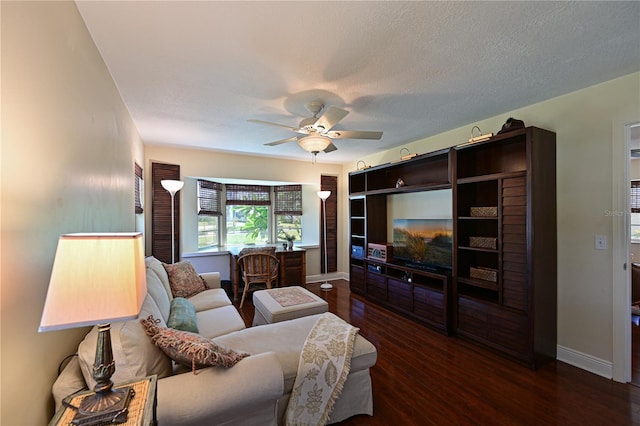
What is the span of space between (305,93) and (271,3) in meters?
0.97

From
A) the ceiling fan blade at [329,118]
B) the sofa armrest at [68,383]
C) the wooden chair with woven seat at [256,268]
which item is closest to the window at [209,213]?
the wooden chair with woven seat at [256,268]

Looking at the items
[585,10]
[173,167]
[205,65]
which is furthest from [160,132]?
[585,10]

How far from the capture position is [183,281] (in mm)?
3021

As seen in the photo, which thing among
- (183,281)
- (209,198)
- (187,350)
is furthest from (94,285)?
(209,198)

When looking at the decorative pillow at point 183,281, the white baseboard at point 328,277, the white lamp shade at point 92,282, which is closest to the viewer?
the white lamp shade at point 92,282

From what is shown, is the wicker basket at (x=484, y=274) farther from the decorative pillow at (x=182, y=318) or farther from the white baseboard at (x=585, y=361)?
the decorative pillow at (x=182, y=318)

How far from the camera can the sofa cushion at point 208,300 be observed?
2754mm

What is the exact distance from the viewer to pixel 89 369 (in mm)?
1106

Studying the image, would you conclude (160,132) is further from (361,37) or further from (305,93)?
(361,37)

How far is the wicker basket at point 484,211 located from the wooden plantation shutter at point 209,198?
4.12 meters

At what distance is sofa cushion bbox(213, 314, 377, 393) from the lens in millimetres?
1694

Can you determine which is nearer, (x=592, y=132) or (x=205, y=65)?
(x=205, y=65)

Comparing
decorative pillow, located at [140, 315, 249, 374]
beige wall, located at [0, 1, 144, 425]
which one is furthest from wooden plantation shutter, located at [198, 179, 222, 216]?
decorative pillow, located at [140, 315, 249, 374]

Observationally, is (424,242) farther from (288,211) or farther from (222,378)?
(222,378)
